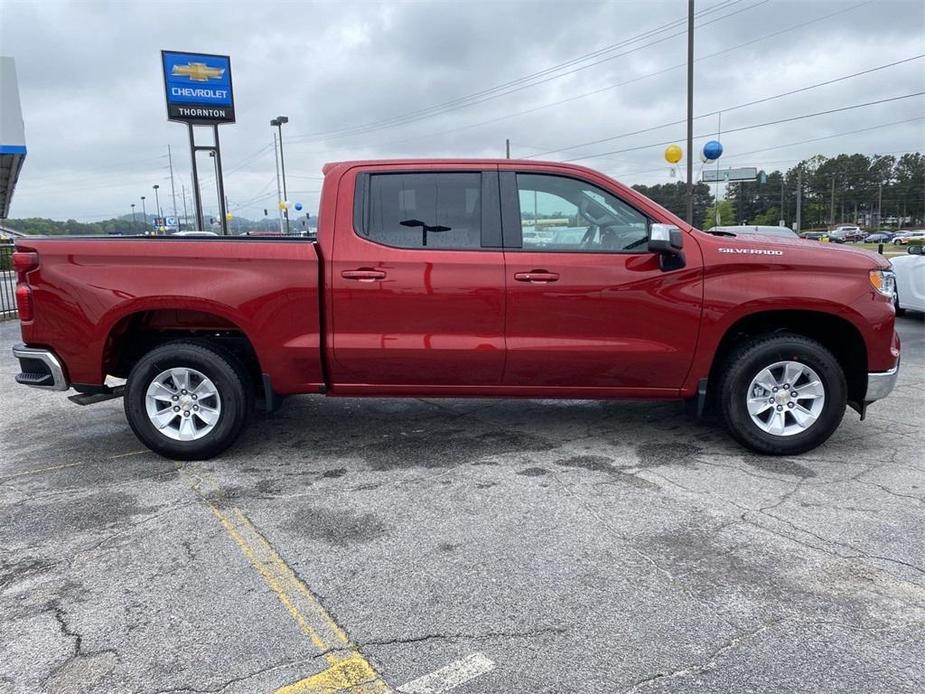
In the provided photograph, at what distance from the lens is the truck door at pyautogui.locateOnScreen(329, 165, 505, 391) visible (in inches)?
178

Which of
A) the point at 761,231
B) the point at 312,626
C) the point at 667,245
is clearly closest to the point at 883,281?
the point at 667,245

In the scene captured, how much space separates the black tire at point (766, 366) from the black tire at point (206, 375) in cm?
332

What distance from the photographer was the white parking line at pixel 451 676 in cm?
236

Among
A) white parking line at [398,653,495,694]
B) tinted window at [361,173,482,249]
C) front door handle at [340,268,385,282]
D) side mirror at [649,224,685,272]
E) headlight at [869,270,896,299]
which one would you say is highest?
tinted window at [361,173,482,249]

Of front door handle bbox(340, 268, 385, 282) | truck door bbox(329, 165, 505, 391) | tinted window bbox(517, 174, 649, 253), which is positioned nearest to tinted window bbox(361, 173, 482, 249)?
truck door bbox(329, 165, 505, 391)

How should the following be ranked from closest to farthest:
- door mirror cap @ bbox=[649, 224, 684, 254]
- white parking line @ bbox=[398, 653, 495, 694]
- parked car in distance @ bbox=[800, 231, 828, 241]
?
1. white parking line @ bbox=[398, 653, 495, 694]
2. door mirror cap @ bbox=[649, 224, 684, 254]
3. parked car in distance @ bbox=[800, 231, 828, 241]

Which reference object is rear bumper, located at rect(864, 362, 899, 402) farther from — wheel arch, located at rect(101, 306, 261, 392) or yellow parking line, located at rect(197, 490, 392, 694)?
wheel arch, located at rect(101, 306, 261, 392)

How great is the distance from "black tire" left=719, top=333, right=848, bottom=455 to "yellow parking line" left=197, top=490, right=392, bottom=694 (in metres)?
3.09

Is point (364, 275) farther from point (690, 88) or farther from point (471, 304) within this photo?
point (690, 88)

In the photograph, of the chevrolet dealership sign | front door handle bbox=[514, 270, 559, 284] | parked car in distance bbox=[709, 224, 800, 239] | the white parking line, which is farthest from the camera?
the chevrolet dealership sign

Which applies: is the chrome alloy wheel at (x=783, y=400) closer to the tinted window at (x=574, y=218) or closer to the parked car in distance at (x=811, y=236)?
the tinted window at (x=574, y=218)

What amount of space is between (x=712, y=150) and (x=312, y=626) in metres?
19.8

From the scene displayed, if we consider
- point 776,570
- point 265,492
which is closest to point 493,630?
point 776,570

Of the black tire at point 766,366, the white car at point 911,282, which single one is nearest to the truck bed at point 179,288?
the black tire at point 766,366
